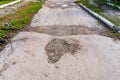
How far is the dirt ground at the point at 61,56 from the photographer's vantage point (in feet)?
17.5

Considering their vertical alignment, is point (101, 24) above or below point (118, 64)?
below

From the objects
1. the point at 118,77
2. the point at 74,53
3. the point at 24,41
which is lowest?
the point at 24,41

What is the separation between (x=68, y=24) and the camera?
11148mm

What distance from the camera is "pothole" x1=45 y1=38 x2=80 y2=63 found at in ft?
21.2

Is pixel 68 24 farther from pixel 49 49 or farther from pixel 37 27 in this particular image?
pixel 49 49

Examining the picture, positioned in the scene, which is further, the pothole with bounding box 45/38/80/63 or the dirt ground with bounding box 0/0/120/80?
the pothole with bounding box 45/38/80/63

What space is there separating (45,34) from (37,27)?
1620 millimetres

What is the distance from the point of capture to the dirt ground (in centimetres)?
535

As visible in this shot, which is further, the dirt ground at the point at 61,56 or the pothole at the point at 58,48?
the pothole at the point at 58,48

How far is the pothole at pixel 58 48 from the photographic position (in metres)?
6.46

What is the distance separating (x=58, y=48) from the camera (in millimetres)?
7137

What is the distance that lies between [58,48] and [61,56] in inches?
26.9

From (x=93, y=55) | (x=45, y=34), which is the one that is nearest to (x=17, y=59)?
(x=93, y=55)

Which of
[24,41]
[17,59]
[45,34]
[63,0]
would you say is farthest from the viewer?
[63,0]
